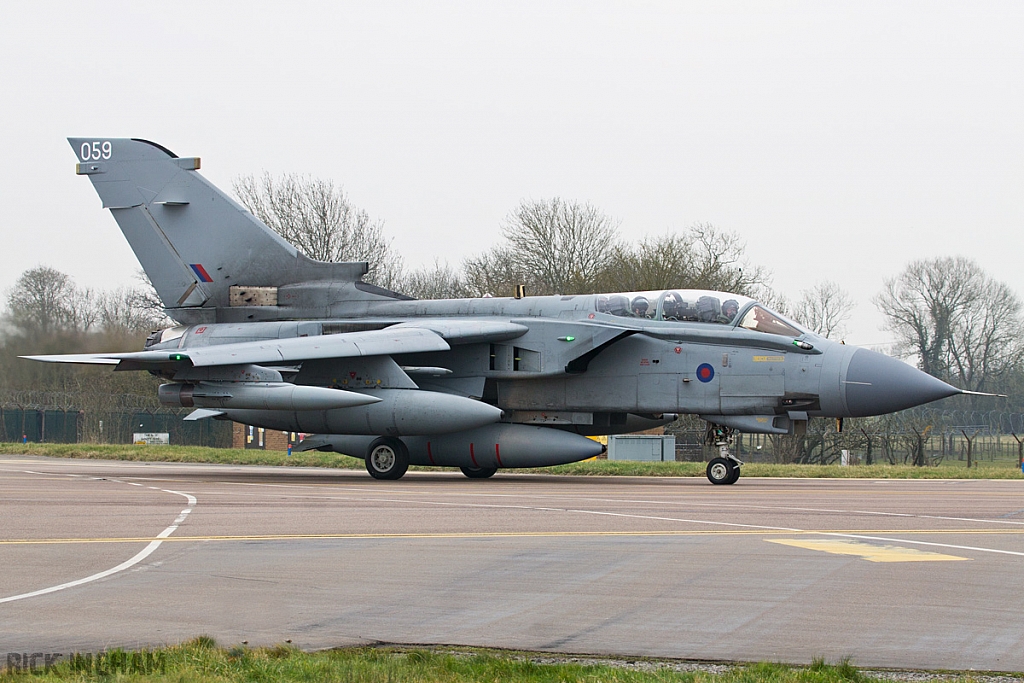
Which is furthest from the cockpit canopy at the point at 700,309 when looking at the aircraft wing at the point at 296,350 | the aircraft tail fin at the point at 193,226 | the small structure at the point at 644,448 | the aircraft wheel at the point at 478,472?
the small structure at the point at 644,448

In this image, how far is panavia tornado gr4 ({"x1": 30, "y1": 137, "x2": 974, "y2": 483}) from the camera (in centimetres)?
1791

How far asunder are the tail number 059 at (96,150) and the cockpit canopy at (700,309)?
10.4 meters

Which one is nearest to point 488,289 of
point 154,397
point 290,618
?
point 154,397

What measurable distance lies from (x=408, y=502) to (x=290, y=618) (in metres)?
6.97

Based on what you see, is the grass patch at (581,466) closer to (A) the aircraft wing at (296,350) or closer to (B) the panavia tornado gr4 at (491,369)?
(B) the panavia tornado gr4 at (491,369)

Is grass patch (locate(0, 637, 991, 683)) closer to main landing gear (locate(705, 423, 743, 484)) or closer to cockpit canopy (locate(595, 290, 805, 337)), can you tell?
main landing gear (locate(705, 423, 743, 484))

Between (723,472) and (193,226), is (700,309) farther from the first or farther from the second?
(193,226)

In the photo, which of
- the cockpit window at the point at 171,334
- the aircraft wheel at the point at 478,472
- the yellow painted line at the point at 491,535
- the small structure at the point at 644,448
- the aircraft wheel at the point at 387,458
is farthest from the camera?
the small structure at the point at 644,448

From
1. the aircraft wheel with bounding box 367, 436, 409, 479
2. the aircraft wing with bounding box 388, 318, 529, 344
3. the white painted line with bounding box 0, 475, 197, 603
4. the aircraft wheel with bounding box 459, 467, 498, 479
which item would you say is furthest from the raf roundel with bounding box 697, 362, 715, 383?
the white painted line with bounding box 0, 475, 197, 603

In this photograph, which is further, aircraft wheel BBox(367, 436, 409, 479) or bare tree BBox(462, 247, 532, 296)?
bare tree BBox(462, 247, 532, 296)

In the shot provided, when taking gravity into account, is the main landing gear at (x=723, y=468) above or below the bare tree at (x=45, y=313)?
below

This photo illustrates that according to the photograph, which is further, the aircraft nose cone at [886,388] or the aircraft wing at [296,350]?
the aircraft wing at [296,350]

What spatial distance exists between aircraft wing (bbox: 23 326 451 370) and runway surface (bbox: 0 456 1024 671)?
525 cm

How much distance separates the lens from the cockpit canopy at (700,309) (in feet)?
59.9
